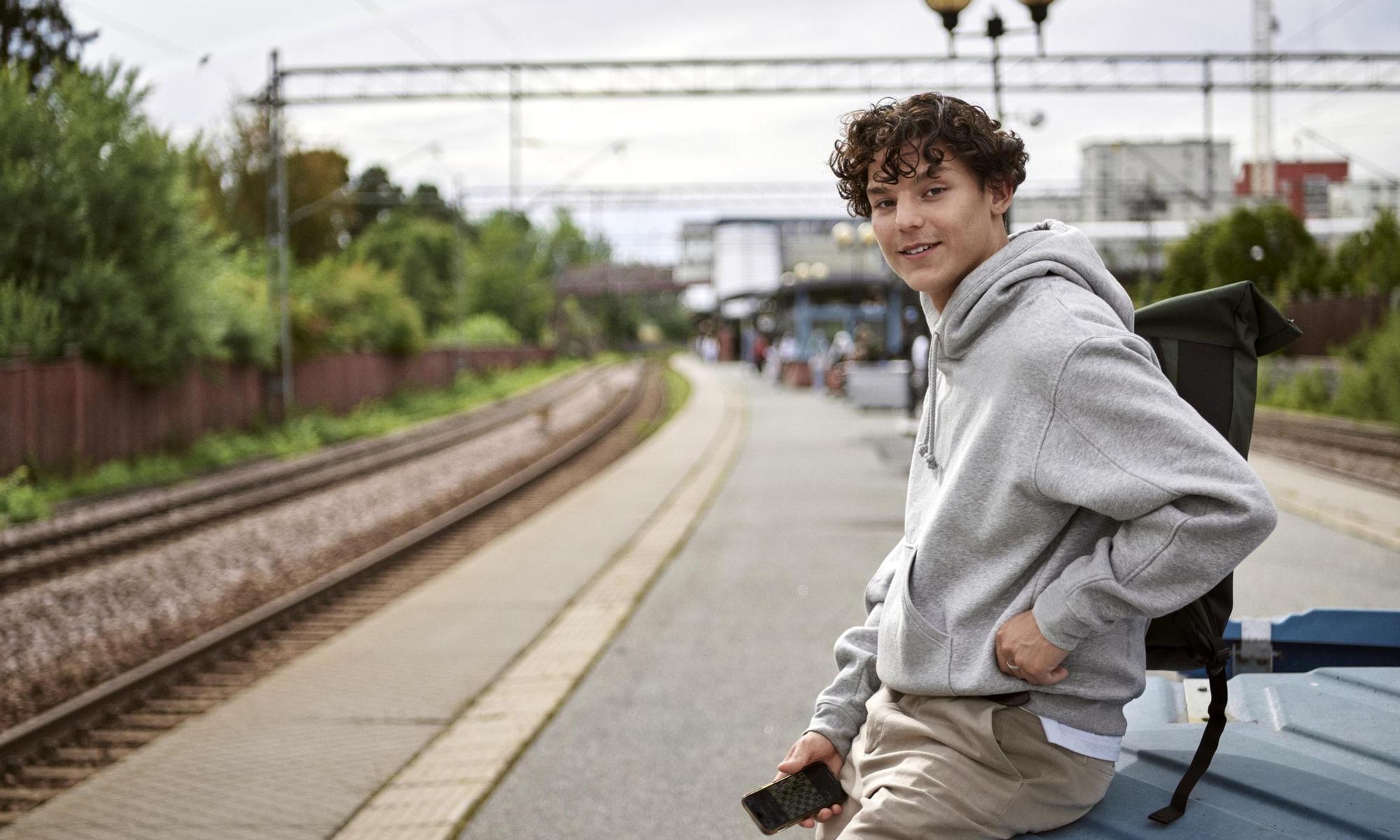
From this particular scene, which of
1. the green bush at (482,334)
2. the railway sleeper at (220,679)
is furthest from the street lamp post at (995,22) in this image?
the green bush at (482,334)

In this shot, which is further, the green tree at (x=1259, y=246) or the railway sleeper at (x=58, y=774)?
the green tree at (x=1259, y=246)

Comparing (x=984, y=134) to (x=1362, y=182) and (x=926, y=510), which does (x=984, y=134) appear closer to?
(x=926, y=510)

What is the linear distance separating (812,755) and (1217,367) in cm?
100

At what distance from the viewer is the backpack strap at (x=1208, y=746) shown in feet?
6.58

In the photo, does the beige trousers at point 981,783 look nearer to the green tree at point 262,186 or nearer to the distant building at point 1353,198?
A: the green tree at point 262,186

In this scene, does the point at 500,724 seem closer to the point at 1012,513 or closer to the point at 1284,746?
the point at 1284,746

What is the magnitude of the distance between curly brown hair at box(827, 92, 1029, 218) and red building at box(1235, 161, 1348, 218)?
4122 cm

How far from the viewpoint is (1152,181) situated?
41375mm

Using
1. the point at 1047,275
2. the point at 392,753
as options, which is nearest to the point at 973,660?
the point at 1047,275

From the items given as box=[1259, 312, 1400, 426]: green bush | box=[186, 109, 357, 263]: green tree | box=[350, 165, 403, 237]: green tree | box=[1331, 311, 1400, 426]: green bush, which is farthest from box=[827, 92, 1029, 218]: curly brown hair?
box=[350, 165, 403, 237]: green tree

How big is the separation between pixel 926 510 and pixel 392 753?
388 cm

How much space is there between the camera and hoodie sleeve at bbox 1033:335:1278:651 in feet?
6.04

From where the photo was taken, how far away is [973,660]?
6.70ft

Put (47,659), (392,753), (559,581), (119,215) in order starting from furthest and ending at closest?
(119,215)
(559,581)
(47,659)
(392,753)
